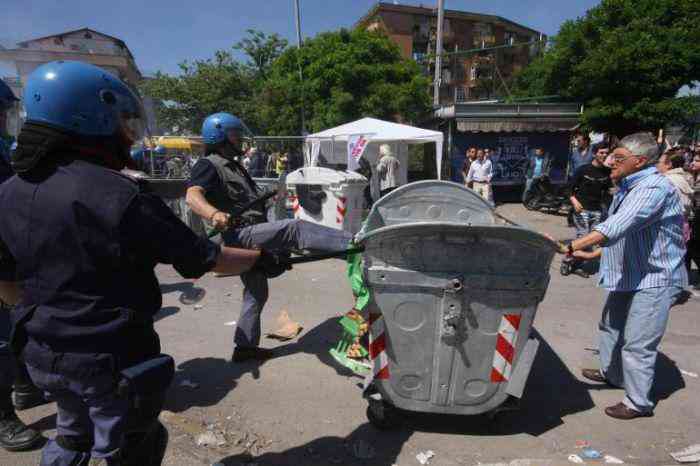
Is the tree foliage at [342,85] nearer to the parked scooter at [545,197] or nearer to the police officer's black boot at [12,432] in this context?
the parked scooter at [545,197]

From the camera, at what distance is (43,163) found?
1.47 meters

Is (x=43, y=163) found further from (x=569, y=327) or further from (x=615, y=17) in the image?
(x=615, y=17)

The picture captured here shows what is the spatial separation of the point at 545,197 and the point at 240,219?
36.9 feet

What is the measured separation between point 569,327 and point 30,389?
4.92 m

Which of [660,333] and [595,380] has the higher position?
[660,333]

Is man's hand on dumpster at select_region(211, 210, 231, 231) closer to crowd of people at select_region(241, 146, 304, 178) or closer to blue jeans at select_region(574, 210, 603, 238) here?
blue jeans at select_region(574, 210, 603, 238)

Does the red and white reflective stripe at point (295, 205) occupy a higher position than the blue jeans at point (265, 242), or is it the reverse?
the blue jeans at point (265, 242)

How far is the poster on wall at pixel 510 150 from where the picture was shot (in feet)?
47.3

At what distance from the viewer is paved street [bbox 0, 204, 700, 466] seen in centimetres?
A: 264

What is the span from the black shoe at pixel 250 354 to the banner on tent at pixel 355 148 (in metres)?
7.76

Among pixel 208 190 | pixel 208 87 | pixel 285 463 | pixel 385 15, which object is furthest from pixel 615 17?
pixel 385 15

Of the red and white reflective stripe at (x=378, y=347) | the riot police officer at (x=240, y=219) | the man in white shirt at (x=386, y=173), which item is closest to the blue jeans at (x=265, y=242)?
the riot police officer at (x=240, y=219)

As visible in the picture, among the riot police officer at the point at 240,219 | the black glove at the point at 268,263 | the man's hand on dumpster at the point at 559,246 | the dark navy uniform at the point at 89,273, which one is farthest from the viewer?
the riot police officer at the point at 240,219

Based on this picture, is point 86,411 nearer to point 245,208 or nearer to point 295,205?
point 245,208
